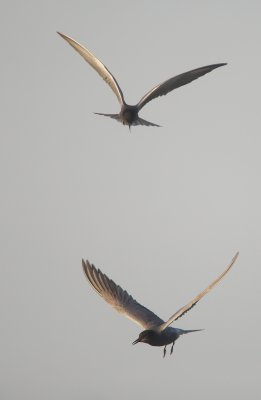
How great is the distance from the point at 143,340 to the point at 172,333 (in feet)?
3.38

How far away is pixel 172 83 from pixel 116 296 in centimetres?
872

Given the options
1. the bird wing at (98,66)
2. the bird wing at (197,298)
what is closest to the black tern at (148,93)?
the bird wing at (98,66)

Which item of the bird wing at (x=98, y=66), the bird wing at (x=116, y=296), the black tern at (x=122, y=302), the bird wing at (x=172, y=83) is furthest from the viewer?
the bird wing at (x=98, y=66)

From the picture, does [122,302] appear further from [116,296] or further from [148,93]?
[148,93]

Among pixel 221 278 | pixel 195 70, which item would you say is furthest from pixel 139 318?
pixel 195 70

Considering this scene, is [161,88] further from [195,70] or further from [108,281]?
[108,281]

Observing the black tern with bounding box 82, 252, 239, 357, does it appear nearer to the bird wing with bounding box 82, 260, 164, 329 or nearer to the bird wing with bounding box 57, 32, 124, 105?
the bird wing with bounding box 82, 260, 164, 329

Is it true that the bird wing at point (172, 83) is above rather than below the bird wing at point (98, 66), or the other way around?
below

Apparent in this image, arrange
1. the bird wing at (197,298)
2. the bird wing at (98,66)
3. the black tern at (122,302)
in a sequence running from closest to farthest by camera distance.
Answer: the bird wing at (197,298) < the black tern at (122,302) < the bird wing at (98,66)

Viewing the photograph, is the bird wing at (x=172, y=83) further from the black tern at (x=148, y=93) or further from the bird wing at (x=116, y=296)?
the bird wing at (x=116, y=296)

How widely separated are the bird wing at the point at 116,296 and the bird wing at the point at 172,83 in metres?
7.61

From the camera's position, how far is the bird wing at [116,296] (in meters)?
30.8

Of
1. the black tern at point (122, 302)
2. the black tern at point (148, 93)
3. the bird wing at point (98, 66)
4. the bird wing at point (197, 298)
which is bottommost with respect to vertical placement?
the bird wing at point (197, 298)

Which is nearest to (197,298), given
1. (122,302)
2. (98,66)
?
(122,302)
